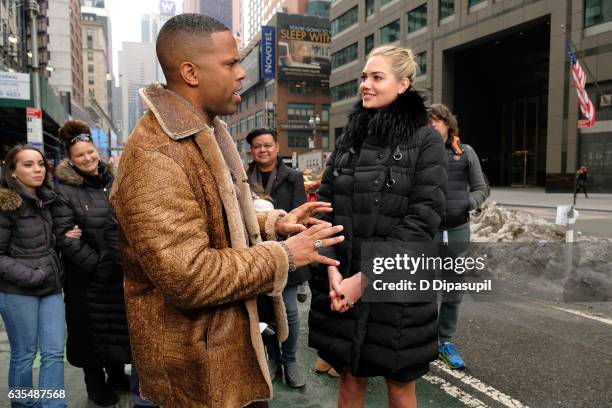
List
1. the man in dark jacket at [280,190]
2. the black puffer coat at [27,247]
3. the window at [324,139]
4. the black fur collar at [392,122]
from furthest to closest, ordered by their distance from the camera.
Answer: the window at [324,139], the man in dark jacket at [280,190], the black puffer coat at [27,247], the black fur collar at [392,122]

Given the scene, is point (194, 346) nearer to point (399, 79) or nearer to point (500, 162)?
point (399, 79)

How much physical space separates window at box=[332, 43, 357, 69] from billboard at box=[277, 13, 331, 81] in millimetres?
23862

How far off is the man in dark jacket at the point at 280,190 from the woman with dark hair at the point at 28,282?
5.42 ft

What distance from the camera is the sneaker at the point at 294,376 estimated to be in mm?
3855

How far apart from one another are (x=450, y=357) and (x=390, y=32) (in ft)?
147

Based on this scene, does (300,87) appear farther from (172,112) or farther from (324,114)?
(172,112)

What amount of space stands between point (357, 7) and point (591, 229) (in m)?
44.1

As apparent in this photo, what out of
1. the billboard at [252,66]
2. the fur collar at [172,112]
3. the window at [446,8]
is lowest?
the fur collar at [172,112]

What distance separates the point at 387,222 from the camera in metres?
2.34

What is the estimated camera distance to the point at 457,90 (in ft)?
133

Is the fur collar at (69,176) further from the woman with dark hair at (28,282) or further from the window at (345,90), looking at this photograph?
the window at (345,90)

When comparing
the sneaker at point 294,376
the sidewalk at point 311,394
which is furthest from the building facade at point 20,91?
the sneaker at point 294,376

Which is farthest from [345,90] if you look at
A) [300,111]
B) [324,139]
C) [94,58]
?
[94,58]

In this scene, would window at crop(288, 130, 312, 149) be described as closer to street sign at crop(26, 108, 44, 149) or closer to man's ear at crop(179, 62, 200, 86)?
street sign at crop(26, 108, 44, 149)
